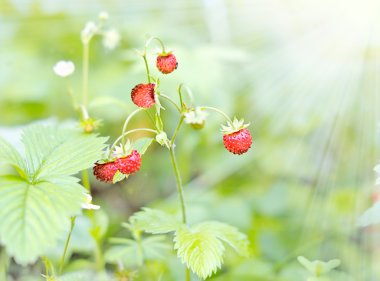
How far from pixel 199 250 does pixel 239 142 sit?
17 cm

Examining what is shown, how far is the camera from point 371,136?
67.7 inches

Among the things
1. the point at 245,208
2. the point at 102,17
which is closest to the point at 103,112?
the point at 245,208

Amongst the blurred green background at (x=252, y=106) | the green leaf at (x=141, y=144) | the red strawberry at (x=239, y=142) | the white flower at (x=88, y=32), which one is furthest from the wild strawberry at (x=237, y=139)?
the white flower at (x=88, y=32)

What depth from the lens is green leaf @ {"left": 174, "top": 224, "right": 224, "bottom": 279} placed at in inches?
33.4

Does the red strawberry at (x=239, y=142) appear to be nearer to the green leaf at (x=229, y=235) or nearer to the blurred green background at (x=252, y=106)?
the green leaf at (x=229, y=235)

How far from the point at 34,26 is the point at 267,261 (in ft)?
5.18

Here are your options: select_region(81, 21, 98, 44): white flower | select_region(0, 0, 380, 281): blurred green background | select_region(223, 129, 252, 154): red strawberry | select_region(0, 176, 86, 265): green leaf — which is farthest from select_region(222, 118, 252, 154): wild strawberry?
select_region(81, 21, 98, 44): white flower

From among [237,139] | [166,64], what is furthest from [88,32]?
[237,139]

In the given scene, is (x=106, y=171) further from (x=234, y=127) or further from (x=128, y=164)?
(x=234, y=127)

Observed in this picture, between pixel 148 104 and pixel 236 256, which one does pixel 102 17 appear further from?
pixel 236 256

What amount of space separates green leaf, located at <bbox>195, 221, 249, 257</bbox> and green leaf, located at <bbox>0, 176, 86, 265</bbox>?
235mm

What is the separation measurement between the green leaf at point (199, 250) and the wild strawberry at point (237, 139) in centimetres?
14

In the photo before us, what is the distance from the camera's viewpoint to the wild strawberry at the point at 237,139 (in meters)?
0.86

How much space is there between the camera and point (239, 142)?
86 cm
